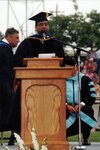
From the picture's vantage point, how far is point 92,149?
11469 mm

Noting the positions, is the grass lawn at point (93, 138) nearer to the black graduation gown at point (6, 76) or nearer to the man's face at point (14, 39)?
the black graduation gown at point (6, 76)

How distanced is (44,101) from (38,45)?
82.3 inches

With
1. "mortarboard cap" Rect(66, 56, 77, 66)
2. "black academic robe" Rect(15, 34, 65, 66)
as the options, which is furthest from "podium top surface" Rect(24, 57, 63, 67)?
"mortarboard cap" Rect(66, 56, 77, 66)

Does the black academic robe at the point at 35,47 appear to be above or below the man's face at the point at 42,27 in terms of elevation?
below

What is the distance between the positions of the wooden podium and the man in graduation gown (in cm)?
168

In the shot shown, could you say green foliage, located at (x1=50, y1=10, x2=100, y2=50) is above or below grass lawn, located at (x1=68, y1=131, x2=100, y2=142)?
above

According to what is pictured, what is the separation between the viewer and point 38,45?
11.3 metres

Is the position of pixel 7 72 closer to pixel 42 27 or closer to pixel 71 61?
pixel 71 61

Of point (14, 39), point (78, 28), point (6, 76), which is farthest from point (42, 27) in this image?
point (78, 28)

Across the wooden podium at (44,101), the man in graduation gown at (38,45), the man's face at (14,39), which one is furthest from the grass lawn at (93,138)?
the wooden podium at (44,101)

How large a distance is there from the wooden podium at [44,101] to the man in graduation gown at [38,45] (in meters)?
1.68

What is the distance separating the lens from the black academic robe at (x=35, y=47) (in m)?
11.2

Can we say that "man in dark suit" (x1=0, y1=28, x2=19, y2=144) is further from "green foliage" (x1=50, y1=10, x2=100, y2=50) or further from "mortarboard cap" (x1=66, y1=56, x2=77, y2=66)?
"green foliage" (x1=50, y1=10, x2=100, y2=50)

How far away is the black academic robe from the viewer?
36.8 feet
